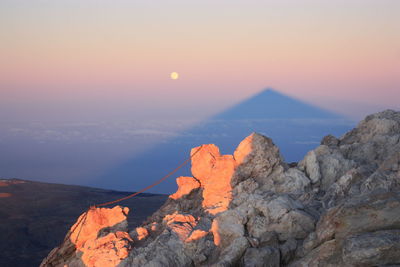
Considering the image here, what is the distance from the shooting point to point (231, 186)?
58.6 feet

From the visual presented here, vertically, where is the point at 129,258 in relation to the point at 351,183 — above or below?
below

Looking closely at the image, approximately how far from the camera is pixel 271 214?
14.6 m

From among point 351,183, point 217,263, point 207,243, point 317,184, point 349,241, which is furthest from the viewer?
point 317,184

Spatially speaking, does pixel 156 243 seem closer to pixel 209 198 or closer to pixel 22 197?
pixel 209 198

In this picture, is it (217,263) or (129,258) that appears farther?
(129,258)

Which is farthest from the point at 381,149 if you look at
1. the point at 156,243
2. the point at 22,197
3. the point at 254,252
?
the point at 22,197

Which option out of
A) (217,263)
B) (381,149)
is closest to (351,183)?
(381,149)

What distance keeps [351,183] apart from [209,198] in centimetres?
504

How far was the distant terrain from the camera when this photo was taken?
4722cm

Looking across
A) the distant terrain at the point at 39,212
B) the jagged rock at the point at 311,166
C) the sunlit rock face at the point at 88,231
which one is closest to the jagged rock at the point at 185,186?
the sunlit rock face at the point at 88,231

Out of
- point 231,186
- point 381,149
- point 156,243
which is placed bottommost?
point 156,243

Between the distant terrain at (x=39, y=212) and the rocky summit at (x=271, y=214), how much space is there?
29.3m

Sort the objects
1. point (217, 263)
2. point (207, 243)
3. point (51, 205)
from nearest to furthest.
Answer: point (217, 263) < point (207, 243) < point (51, 205)

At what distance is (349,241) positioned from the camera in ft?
37.5
